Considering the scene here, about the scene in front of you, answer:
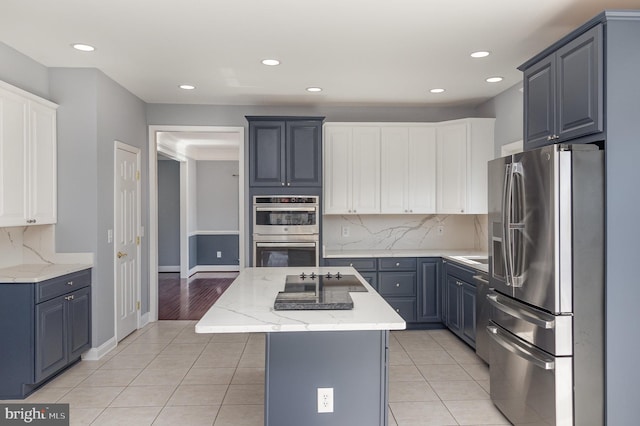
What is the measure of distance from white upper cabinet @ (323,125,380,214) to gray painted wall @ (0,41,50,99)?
2759 mm

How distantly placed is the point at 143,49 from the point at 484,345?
3691 millimetres

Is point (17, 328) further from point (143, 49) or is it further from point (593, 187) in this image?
point (593, 187)

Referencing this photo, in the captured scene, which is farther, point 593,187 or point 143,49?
point 143,49

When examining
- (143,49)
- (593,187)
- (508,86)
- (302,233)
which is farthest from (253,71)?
(593,187)

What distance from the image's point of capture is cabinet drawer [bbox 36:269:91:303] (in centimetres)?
326

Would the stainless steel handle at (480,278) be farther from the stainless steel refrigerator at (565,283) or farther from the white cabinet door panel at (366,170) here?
the white cabinet door panel at (366,170)

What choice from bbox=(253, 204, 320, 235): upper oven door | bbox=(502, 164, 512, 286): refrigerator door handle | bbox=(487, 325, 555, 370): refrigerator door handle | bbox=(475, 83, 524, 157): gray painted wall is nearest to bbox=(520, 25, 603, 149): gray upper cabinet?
bbox=(502, 164, 512, 286): refrigerator door handle

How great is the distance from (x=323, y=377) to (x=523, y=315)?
124 centimetres

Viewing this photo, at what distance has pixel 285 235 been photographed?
16.1ft

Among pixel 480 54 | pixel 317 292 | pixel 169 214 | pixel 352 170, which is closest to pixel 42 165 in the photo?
pixel 317 292

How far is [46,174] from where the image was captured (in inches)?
150

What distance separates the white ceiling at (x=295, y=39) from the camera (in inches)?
109

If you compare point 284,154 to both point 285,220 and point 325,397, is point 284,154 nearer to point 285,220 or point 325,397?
point 285,220

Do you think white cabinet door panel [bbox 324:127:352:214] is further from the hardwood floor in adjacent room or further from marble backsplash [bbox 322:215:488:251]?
the hardwood floor in adjacent room
